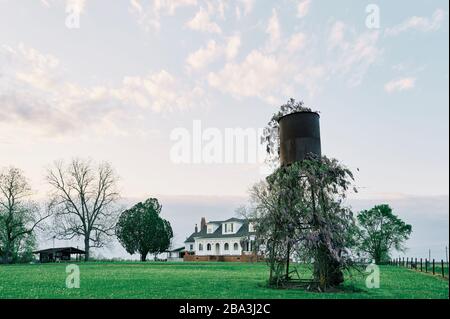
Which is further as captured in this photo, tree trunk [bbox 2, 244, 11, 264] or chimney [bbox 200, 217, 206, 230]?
chimney [bbox 200, 217, 206, 230]

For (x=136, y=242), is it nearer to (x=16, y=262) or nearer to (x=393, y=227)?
(x=16, y=262)

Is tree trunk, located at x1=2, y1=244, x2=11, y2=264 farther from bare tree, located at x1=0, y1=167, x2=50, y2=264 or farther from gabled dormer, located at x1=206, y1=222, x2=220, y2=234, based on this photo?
gabled dormer, located at x1=206, y1=222, x2=220, y2=234

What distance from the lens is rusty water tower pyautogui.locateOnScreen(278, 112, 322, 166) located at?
17375 mm

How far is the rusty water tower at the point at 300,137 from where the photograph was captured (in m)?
17.4

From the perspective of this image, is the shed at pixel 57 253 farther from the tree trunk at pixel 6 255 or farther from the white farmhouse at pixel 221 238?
the white farmhouse at pixel 221 238
